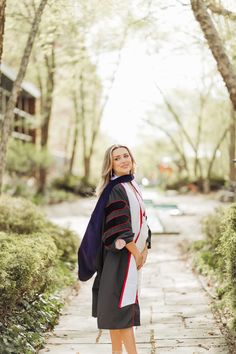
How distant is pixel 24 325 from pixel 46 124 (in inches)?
1014

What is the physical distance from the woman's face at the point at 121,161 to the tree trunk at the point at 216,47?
429 centimetres

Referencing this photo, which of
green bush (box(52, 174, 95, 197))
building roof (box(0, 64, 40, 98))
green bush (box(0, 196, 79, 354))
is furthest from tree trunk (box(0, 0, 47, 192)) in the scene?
green bush (box(52, 174, 95, 197))

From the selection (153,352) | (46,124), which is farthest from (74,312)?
(46,124)

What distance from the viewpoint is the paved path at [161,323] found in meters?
5.94

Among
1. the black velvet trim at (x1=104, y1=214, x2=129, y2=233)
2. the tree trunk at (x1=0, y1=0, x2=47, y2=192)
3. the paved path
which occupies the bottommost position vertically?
the paved path

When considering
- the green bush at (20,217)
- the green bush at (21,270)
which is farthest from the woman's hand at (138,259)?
the green bush at (20,217)

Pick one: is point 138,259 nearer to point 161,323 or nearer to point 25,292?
point 25,292

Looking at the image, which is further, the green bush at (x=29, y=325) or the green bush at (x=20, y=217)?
the green bush at (x=20, y=217)

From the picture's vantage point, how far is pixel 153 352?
5750 mm

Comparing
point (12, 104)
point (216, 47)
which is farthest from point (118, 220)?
point (12, 104)

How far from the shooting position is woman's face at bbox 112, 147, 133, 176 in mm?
4957

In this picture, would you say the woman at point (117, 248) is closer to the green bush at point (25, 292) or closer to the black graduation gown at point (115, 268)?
the black graduation gown at point (115, 268)

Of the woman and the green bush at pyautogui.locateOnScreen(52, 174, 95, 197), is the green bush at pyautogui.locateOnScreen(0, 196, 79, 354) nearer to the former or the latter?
the woman

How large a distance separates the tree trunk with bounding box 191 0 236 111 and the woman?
428cm
